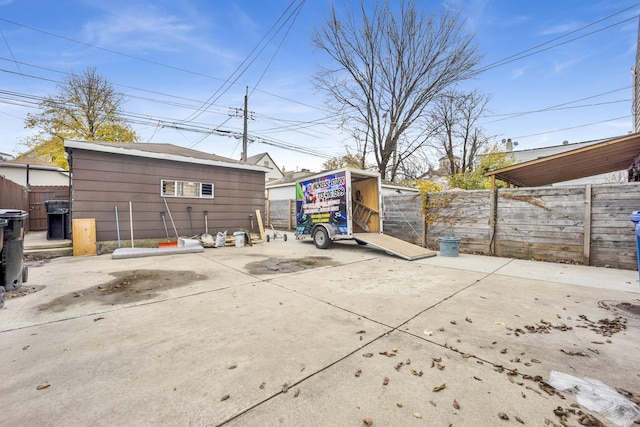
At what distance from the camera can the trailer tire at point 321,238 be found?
7672 millimetres

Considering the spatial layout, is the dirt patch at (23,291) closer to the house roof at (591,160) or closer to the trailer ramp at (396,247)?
the trailer ramp at (396,247)

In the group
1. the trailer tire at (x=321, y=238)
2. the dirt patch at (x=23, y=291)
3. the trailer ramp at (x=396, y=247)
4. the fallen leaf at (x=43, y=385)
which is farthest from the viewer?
the trailer tire at (x=321, y=238)

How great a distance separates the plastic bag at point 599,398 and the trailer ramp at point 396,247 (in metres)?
4.44

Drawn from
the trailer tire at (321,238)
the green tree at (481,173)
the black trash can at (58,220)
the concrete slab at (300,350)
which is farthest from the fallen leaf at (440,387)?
the green tree at (481,173)

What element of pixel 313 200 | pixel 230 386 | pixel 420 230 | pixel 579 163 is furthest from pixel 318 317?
pixel 579 163

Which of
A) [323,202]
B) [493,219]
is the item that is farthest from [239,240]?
[493,219]

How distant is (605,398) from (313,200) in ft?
23.3

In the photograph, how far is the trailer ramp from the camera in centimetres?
624

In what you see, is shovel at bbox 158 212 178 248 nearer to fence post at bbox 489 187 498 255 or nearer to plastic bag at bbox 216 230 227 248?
plastic bag at bbox 216 230 227 248

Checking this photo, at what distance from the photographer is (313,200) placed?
26.8ft

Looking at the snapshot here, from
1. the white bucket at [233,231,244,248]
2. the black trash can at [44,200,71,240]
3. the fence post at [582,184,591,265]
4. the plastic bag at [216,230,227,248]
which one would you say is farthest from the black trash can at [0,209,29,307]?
the fence post at [582,184,591,265]

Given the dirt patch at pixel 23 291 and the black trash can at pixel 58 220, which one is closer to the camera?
the dirt patch at pixel 23 291

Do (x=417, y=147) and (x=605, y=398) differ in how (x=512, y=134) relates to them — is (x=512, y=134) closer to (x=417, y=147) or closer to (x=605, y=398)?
(x=417, y=147)

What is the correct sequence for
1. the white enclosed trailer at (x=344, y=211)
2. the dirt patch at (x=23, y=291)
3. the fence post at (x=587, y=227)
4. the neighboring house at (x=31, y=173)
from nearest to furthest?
the dirt patch at (x=23, y=291)
the fence post at (x=587, y=227)
the white enclosed trailer at (x=344, y=211)
the neighboring house at (x=31, y=173)
